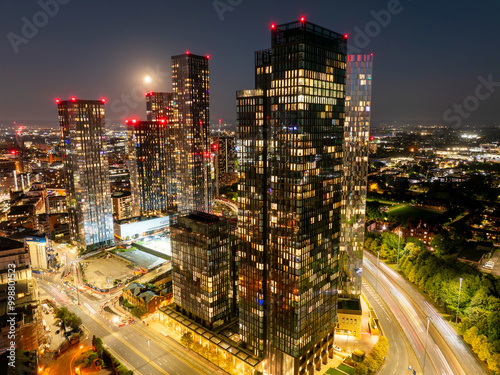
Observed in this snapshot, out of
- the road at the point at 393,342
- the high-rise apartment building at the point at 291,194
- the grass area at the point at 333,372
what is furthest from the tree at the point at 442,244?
the grass area at the point at 333,372

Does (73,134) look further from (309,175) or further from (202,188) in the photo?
(309,175)

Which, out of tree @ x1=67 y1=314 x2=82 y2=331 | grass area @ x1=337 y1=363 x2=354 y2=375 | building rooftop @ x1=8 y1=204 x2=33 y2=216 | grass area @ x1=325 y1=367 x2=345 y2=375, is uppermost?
building rooftop @ x1=8 y1=204 x2=33 y2=216

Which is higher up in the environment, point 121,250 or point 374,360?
point 121,250

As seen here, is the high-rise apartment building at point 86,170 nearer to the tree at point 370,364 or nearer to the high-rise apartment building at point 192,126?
the high-rise apartment building at point 192,126

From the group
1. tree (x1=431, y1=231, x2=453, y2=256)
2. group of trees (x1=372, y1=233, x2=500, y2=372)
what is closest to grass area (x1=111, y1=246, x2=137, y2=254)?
group of trees (x1=372, y1=233, x2=500, y2=372)

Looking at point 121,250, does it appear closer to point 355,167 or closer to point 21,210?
point 21,210

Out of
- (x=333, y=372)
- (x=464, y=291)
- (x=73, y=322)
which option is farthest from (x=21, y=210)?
(x=464, y=291)

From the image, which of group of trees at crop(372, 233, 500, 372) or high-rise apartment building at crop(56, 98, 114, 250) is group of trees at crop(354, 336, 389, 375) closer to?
group of trees at crop(372, 233, 500, 372)
